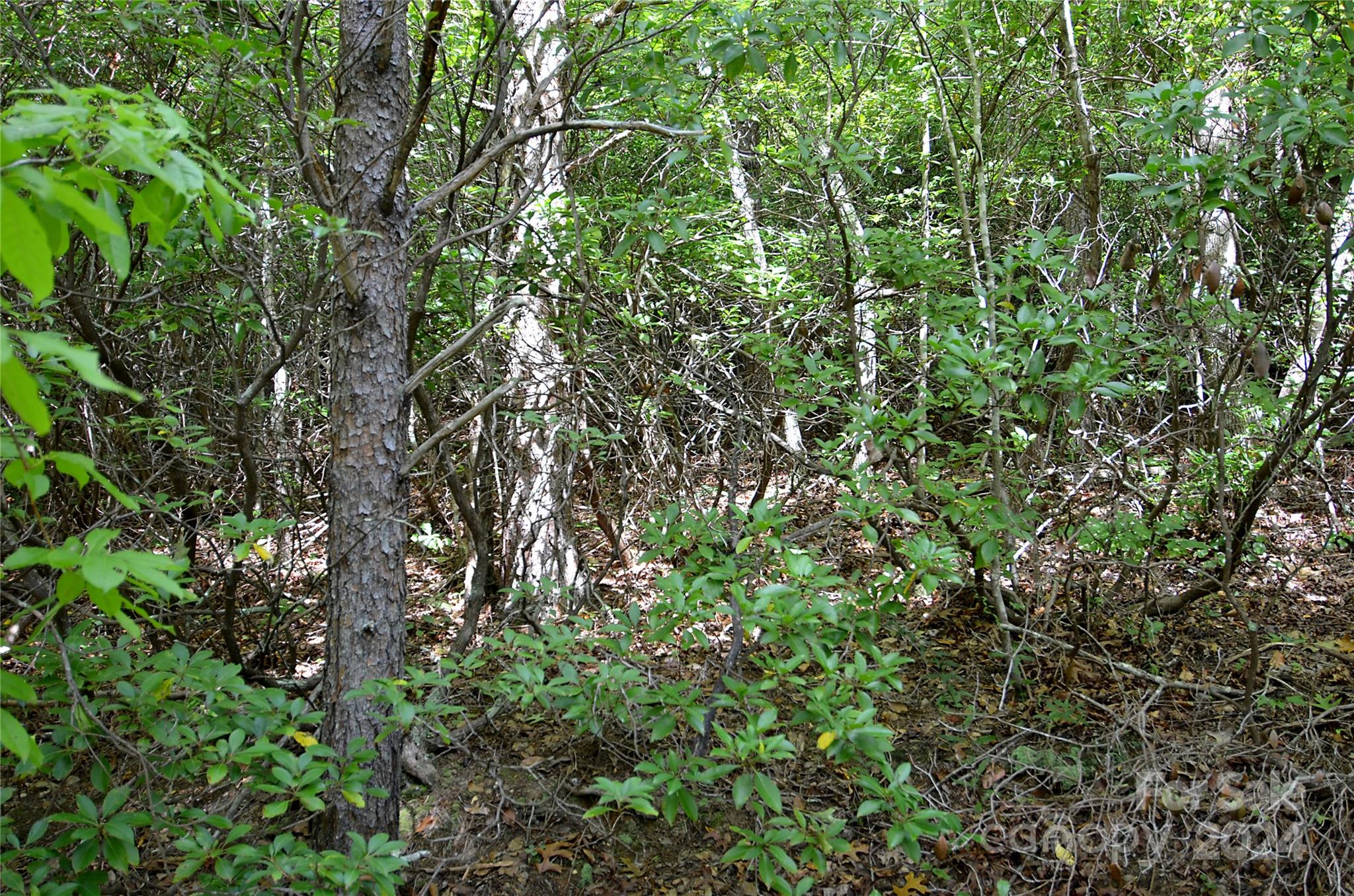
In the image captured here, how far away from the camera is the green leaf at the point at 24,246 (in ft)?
3.32

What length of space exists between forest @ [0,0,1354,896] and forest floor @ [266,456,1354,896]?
3 cm

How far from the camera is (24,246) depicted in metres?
1.04

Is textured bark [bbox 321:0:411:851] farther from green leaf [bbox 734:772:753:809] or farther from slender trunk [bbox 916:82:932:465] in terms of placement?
slender trunk [bbox 916:82:932:465]

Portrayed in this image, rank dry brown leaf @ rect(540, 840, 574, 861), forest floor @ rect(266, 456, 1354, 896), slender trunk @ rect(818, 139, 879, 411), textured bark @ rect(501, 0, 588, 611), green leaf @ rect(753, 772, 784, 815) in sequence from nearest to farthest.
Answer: green leaf @ rect(753, 772, 784, 815), forest floor @ rect(266, 456, 1354, 896), dry brown leaf @ rect(540, 840, 574, 861), slender trunk @ rect(818, 139, 879, 411), textured bark @ rect(501, 0, 588, 611)

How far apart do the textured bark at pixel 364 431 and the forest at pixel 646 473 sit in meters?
0.02

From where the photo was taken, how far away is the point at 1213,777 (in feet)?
11.8

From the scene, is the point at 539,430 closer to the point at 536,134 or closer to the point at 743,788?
the point at 536,134

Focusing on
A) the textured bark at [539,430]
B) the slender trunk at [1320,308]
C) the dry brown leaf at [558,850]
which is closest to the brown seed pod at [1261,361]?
the slender trunk at [1320,308]

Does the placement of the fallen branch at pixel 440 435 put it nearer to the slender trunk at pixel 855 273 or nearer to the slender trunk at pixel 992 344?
the slender trunk at pixel 855 273

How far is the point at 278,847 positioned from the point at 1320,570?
236 inches

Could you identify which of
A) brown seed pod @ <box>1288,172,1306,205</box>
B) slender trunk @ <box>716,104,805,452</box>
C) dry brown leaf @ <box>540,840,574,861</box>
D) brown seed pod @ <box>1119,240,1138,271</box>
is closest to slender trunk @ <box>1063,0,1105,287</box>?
brown seed pod @ <box>1119,240,1138,271</box>

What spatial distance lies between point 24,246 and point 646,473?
15.0ft

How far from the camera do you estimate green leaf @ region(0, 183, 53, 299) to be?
1.01m

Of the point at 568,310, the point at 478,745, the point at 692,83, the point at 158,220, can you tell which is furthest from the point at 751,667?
the point at 158,220
